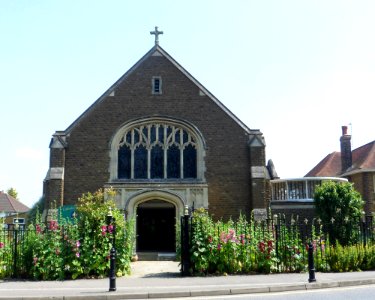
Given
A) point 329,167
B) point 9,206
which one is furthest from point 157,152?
point 9,206

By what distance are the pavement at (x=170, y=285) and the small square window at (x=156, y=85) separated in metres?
10.2

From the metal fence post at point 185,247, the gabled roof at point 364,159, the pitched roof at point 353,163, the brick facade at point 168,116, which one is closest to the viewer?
the metal fence post at point 185,247

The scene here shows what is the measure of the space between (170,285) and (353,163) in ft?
78.0

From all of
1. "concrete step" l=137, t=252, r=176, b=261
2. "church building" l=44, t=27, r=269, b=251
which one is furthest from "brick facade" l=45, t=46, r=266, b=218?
"concrete step" l=137, t=252, r=176, b=261

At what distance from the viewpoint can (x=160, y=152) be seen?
2227 cm

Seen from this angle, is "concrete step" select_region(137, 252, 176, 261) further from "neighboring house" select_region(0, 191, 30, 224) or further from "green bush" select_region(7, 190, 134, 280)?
"neighboring house" select_region(0, 191, 30, 224)

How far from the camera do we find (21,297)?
1086cm

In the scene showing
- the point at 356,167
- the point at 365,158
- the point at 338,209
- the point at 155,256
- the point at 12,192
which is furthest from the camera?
the point at 12,192

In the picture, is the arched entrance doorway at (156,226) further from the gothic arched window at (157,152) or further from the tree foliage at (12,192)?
the tree foliage at (12,192)

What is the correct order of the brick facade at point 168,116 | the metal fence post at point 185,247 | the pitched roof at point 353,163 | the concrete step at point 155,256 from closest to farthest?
the metal fence post at point 185,247, the concrete step at point 155,256, the brick facade at point 168,116, the pitched roof at point 353,163

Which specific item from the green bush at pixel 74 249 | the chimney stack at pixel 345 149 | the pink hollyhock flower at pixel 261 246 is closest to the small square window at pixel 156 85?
the green bush at pixel 74 249

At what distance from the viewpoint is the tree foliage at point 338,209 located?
1911 centimetres

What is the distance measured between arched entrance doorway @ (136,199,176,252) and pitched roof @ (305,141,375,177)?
13.5 m

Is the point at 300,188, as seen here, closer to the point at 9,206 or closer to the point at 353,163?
the point at 353,163
